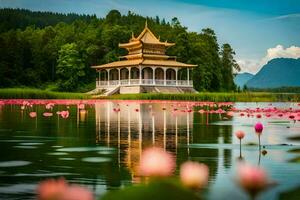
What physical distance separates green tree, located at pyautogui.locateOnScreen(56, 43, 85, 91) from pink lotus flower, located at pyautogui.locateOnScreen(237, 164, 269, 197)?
6752cm

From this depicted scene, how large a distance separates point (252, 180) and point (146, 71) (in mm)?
65085

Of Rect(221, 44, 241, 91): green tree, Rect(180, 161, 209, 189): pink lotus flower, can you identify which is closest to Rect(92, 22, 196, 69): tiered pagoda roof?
Rect(221, 44, 241, 91): green tree

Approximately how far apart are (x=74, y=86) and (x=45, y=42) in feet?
42.9

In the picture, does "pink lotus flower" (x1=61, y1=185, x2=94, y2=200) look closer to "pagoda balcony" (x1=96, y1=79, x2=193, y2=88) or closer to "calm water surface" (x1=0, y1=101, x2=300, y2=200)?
"calm water surface" (x1=0, y1=101, x2=300, y2=200)

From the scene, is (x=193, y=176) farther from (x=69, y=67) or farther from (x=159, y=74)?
(x=69, y=67)

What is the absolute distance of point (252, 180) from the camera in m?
1.00

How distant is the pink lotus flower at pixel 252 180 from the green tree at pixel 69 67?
67519 mm

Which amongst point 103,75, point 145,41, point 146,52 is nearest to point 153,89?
point 146,52

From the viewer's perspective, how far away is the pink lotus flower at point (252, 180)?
1000 millimetres

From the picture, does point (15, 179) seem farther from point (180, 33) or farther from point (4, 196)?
point (180, 33)

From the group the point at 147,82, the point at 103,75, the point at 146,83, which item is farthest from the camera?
the point at 103,75

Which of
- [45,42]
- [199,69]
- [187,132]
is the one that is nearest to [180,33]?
[199,69]

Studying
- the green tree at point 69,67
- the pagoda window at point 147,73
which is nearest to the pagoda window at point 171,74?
the pagoda window at point 147,73

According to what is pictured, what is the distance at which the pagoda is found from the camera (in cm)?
6073
